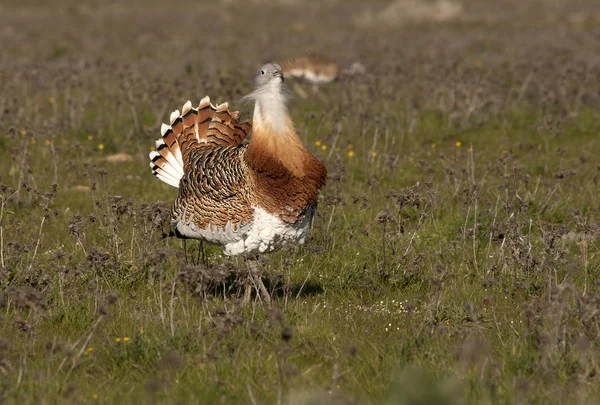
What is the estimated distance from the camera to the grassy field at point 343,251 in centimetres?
436

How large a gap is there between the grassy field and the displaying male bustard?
0.21 metres

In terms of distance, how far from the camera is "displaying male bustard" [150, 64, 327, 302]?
5469 mm

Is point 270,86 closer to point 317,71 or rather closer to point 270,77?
point 270,77

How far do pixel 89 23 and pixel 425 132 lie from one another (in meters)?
18.9

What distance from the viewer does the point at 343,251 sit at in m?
6.72

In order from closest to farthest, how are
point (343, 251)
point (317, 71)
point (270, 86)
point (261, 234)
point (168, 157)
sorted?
point (261, 234) → point (270, 86) → point (343, 251) → point (168, 157) → point (317, 71)

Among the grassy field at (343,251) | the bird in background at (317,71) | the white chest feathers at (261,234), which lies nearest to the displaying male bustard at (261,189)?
the white chest feathers at (261,234)

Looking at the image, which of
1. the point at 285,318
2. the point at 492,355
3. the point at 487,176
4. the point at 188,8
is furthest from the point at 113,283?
the point at 188,8

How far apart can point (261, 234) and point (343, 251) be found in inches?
54.2

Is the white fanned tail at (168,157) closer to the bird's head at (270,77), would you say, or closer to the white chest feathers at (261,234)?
the white chest feathers at (261,234)

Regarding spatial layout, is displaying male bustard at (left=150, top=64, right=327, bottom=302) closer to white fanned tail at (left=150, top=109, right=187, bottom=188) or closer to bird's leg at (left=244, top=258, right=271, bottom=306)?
bird's leg at (left=244, top=258, right=271, bottom=306)

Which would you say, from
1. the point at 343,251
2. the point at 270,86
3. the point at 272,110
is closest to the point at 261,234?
the point at 272,110

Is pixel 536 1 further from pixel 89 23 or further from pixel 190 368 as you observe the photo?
pixel 190 368

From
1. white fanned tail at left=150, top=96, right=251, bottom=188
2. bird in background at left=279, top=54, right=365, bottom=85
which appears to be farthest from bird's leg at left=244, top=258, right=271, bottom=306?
bird in background at left=279, top=54, right=365, bottom=85
